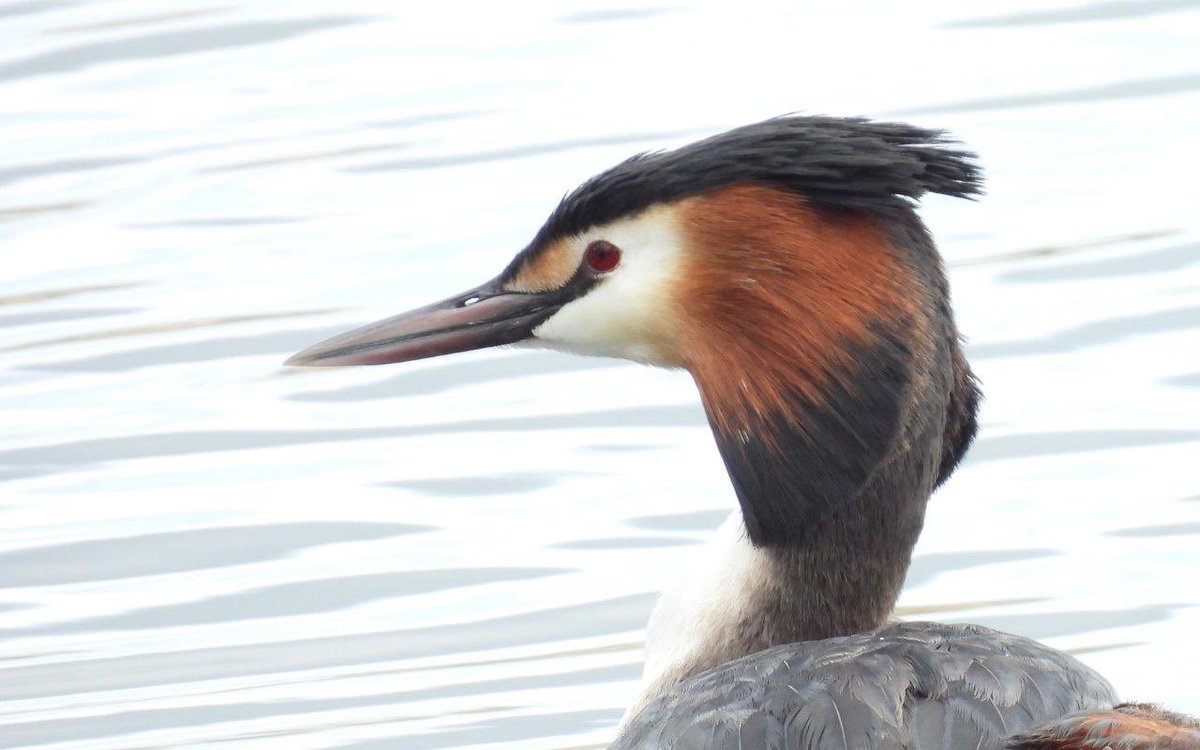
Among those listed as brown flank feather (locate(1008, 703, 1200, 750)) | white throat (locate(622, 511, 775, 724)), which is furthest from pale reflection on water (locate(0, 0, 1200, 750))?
brown flank feather (locate(1008, 703, 1200, 750))

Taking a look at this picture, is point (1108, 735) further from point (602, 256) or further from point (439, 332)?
point (439, 332)

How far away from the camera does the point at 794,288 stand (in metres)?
5.47

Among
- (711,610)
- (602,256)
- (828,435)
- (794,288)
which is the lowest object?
(711,610)

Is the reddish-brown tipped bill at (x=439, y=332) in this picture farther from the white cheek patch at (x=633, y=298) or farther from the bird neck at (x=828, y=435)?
the bird neck at (x=828, y=435)

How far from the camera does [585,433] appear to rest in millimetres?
8445

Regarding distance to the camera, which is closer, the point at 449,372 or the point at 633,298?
the point at 633,298

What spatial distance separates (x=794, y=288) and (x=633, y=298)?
386 mm

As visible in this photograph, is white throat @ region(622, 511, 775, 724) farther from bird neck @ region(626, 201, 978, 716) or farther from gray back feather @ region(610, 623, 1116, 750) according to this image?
gray back feather @ region(610, 623, 1116, 750)

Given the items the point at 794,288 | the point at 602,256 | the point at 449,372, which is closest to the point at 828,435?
the point at 794,288

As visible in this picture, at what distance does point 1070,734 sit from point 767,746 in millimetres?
566

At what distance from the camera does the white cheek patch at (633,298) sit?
18.4ft

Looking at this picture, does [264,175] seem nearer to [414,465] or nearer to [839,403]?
[414,465]

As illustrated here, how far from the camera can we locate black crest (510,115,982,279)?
536cm

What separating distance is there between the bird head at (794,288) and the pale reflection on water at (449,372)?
1.37 m
